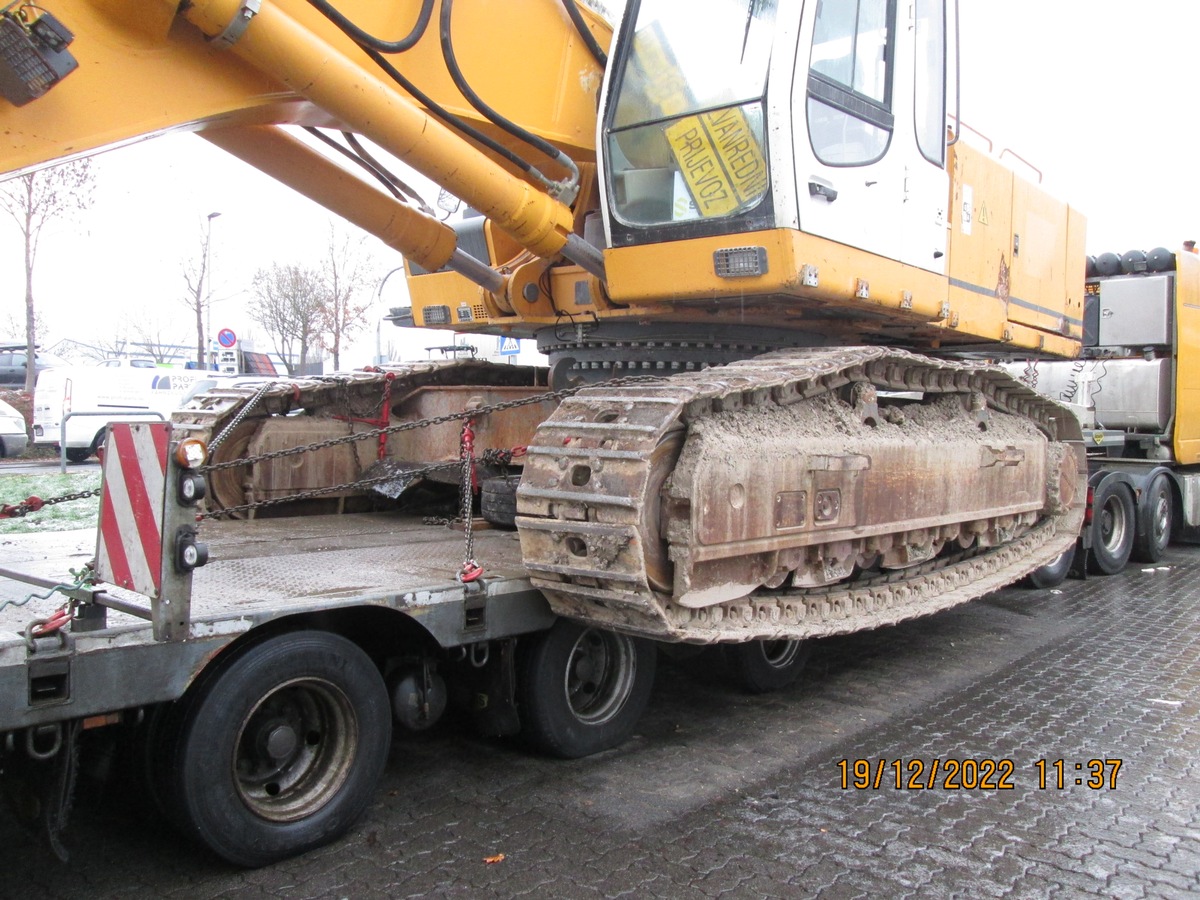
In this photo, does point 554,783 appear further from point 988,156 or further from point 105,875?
point 988,156

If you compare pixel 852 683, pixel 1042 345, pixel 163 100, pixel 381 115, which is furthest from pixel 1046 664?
pixel 163 100

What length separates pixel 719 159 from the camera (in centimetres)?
508

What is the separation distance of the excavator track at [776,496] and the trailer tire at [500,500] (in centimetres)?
106

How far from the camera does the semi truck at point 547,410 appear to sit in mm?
3336

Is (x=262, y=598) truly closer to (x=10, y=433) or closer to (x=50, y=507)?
(x=50, y=507)

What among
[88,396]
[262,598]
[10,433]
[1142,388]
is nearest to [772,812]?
[262,598]

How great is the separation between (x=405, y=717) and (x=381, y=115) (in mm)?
2382

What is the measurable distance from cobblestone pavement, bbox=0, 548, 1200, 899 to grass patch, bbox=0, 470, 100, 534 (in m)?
3.55

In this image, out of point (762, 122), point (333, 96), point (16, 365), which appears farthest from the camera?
point (16, 365)

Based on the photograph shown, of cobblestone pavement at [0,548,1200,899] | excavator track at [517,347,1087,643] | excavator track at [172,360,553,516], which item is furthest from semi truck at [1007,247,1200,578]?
excavator track at [172,360,553,516]

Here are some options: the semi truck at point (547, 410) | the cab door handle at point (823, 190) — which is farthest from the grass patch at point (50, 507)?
the cab door handle at point (823, 190)

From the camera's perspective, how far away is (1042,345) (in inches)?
309
